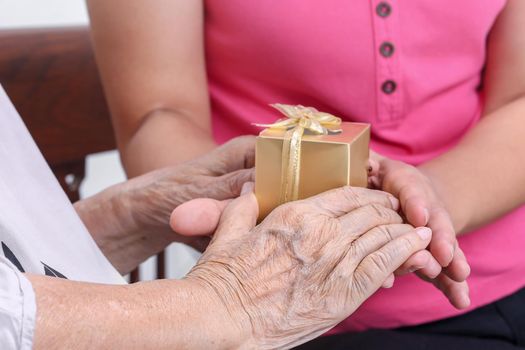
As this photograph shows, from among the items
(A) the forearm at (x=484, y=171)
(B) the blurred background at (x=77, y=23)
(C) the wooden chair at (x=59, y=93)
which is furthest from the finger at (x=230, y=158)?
(B) the blurred background at (x=77, y=23)

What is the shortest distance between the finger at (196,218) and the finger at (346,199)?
10 cm

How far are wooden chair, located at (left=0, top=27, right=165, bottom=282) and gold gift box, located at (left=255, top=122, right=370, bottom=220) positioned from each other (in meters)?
0.77

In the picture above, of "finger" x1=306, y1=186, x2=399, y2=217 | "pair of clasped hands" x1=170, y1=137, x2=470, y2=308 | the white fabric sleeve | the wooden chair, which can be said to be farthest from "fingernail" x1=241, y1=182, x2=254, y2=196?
the wooden chair

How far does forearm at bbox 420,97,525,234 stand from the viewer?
2.68 ft

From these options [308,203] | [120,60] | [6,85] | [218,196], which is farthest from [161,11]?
[6,85]

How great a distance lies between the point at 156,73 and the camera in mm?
940

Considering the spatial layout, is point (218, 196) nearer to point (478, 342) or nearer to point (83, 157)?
point (478, 342)

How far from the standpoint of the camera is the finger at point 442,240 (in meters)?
0.68

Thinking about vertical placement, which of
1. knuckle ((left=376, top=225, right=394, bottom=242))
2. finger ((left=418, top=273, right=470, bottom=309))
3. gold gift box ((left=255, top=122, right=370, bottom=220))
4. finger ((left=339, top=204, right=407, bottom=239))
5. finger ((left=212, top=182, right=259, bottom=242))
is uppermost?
gold gift box ((left=255, top=122, right=370, bottom=220))

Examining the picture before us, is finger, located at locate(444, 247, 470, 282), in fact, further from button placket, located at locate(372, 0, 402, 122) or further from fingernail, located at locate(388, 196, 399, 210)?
button placket, located at locate(372, 0, 402, 122)

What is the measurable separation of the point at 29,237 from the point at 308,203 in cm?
25

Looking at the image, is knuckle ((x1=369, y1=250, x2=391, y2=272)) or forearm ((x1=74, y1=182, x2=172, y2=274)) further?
forearm ((x1=74, y1=182, x2=172, y2=274))

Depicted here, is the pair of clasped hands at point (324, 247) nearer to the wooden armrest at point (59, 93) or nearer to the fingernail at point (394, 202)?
the fingernail at point (394, 202)

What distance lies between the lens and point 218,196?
80cm
